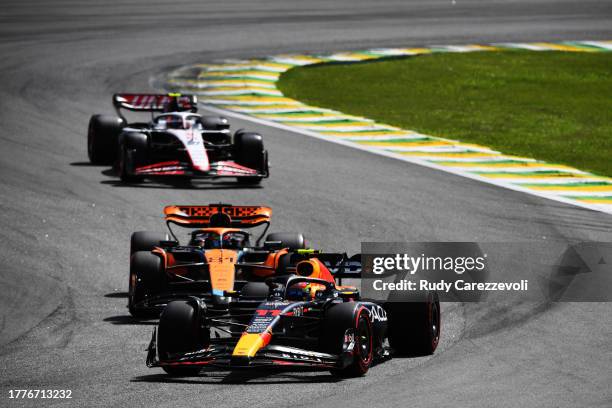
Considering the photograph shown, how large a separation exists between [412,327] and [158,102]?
1438 centimetres

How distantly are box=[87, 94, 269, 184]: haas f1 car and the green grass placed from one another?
6372 millimetres

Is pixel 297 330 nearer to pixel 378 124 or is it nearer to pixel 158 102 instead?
pixel 158 102

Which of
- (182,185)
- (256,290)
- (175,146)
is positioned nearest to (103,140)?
(175,146)

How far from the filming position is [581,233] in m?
20.8

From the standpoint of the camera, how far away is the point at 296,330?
13297 millimetres

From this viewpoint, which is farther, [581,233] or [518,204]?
[518,204]

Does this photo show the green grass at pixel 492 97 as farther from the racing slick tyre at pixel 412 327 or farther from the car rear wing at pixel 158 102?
the racing slick tyre at pixel 412 327

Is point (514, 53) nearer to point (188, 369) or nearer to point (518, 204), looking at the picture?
point (518, 204)

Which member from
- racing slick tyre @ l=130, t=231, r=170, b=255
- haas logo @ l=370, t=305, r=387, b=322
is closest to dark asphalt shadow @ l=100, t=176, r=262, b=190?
racing slick tyre @ l=130, t=231, r=170, b=255

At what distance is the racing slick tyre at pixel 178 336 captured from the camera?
12930mm

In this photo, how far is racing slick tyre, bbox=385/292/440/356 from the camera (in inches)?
547

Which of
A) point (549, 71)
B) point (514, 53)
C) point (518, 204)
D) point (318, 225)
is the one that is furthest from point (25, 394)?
point (514, 53)

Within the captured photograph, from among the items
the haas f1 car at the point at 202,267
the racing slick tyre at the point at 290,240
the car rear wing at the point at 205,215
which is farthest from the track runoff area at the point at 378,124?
the haas f1 car at the point at 202,267

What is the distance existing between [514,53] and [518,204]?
20.2 metres
